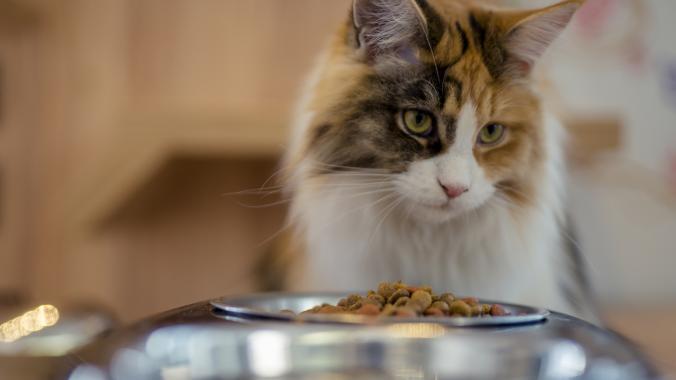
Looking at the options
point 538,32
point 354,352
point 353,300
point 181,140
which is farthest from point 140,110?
point 354,352

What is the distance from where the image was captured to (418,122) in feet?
3.02

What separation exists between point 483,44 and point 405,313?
1.59 feet

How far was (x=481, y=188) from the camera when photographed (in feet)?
3.01

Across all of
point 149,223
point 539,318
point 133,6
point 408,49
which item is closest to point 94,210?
point 149,223

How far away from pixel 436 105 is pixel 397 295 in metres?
0.30

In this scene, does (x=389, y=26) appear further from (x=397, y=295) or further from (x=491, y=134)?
(x=397, y=295)

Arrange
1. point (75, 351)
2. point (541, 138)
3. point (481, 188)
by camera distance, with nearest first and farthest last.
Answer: point (75, 351), point (481, 188), point (541, 138)

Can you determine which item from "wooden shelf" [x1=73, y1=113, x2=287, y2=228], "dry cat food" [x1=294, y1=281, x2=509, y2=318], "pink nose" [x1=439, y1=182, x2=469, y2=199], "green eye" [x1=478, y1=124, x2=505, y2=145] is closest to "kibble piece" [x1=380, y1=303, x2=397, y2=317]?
"dry cat food" [x1=294, y1=281, x2=509, y2=318]

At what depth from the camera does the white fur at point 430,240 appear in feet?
3.32

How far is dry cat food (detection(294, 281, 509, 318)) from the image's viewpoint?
24.4 inches

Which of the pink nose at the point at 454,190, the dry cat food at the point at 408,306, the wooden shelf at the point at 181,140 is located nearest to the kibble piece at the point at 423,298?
the dry cat food at the point at 408,306

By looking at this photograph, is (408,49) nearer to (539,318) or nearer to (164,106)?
(539,318)

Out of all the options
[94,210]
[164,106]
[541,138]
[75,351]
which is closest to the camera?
[75,351]

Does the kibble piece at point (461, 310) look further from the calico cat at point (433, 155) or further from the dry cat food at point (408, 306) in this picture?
the calico cat at point (433, 155)
